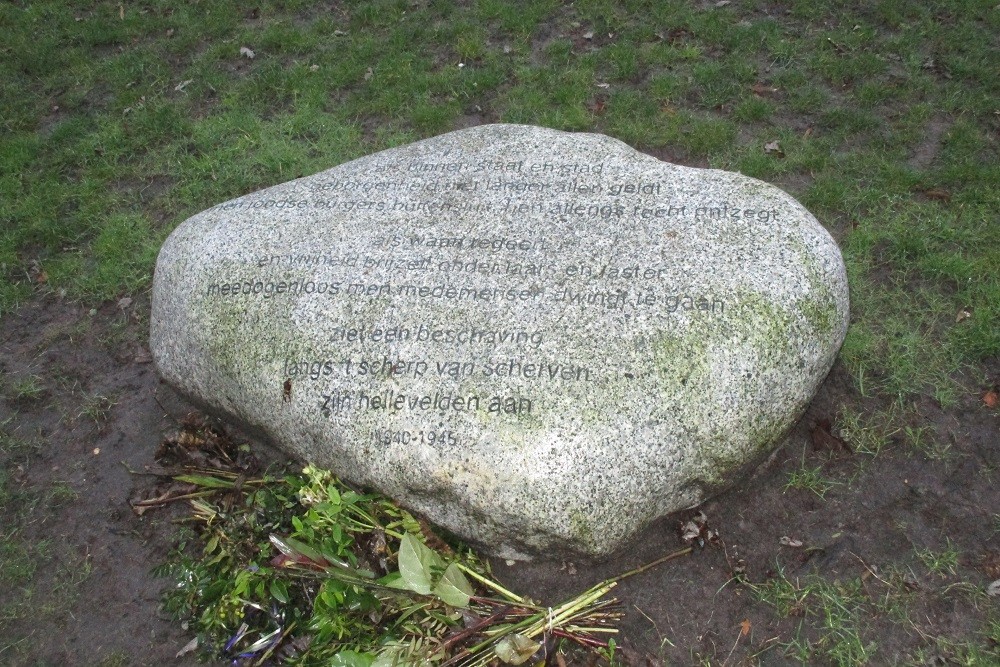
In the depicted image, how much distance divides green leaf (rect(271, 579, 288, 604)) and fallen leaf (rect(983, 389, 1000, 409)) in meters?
3.50

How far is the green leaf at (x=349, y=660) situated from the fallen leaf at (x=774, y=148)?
167 inches

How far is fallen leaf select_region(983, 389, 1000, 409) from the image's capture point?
13.0 ft

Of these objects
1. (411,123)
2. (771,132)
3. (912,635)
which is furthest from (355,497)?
(771,132)

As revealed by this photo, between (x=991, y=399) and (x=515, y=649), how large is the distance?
8.98 ft

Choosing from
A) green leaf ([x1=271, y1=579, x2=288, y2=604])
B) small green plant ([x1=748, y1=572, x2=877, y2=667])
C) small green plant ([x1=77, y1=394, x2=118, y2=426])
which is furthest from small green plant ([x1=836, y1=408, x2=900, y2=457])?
small green plant ([x1=77, y1=394, x2=118, y2=426])

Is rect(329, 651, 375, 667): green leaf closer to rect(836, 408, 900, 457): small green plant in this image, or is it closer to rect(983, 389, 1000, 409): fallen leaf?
rect(836, 408, 900, 457): small green plant

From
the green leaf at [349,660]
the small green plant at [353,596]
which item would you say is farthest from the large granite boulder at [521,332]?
the green leaf at [349,660]

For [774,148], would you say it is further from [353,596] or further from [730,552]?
[353,596]

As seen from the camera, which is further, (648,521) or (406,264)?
(406,264)

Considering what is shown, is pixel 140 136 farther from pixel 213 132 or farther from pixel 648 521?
pixel 648 521

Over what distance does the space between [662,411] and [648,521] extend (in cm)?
52

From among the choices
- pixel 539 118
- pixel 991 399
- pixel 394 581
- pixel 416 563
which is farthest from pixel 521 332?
pixel 539 118

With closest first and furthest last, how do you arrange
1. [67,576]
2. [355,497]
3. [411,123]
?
[355,497]
[67,576]
[411,123]

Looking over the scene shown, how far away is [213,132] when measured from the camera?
6.18 meters
